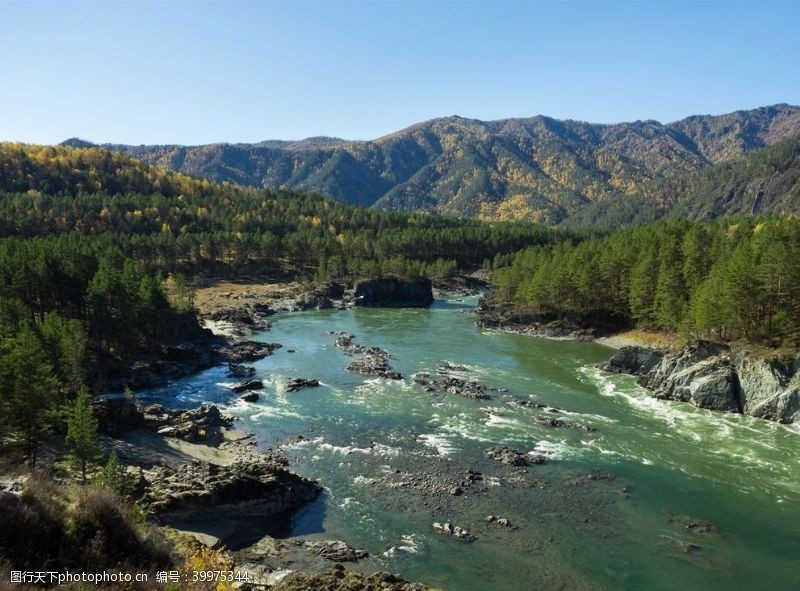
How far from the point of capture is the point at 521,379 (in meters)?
77.1

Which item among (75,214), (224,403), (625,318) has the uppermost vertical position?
(75,214)

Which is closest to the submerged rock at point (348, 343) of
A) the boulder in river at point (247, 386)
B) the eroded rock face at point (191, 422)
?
the boulder in river at point (247, 386)

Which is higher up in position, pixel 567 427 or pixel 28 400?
pixel 28 400

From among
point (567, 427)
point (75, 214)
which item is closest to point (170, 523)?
point (567, 427)

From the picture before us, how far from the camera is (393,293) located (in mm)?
150500

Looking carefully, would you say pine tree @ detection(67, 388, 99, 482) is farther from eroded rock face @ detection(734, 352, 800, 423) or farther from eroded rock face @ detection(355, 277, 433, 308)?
eroded rock face @ detection(355, 277, 433, 308)

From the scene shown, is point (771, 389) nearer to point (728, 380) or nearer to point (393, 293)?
point (728, 380)

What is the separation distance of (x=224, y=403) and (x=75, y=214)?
158 meters

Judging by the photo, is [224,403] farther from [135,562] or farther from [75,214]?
[75,214]

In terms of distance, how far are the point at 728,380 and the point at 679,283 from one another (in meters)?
29.4

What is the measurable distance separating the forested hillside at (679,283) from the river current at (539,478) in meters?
15.3

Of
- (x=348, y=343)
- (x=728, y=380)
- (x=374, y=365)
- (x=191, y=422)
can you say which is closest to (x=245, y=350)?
(x=348, y=343)

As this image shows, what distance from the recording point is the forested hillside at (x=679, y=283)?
70.2 m

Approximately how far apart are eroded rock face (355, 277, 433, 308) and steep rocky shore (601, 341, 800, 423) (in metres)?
81.2
